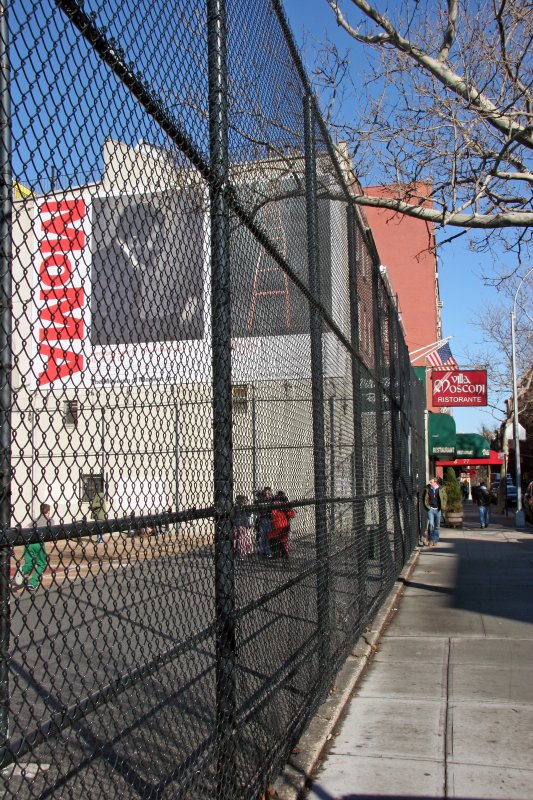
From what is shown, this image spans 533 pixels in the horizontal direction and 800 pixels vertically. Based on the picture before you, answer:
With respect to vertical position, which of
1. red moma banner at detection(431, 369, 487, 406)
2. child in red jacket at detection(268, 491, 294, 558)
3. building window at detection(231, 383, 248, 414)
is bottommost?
child in red jacket at detection(268, 491, 294, 558)

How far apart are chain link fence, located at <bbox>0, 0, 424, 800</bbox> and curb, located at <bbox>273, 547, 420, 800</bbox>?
0.41 ft

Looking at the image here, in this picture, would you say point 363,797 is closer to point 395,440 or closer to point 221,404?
point 221,404

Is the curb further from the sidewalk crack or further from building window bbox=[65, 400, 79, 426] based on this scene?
building window bbox=[65, 400, 79, 426]

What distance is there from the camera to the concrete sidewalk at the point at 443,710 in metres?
4.30

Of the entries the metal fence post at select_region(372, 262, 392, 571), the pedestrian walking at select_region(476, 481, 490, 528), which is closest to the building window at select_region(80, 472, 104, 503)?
the metal fence post at select_region(372, 262, 392, 571)

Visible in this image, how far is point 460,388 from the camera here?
1118 inches

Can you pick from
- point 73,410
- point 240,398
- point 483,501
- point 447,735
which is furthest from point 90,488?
point 483,501

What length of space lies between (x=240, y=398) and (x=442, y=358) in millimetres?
27929

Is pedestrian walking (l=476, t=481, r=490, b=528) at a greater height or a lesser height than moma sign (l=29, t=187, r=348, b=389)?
lesser

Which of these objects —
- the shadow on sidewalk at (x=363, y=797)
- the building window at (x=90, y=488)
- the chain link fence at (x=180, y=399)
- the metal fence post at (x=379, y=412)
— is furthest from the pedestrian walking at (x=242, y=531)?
the metal fence post at (x=379, y=412)

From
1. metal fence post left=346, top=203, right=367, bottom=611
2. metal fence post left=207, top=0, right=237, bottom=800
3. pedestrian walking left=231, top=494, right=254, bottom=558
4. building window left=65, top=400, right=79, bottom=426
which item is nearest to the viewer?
building window left=65, top=400, right=79, bottom=426

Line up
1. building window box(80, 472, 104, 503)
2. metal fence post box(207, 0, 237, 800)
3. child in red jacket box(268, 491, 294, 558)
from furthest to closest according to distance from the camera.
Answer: child in red jacket box(268, 491, 294, 558), metal fence post box(207, 0, 237, 800), building window box(80, 472, 104, 503)

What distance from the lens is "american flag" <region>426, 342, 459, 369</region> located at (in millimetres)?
30062

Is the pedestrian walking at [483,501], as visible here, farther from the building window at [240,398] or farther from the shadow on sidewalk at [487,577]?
the building window at [240,398]
